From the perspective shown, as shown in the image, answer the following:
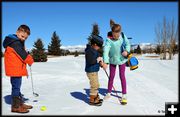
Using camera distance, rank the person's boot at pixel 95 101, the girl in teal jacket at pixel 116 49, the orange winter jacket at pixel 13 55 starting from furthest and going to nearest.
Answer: the girl in teal jacket at pixel 116 49 → the person's boot at pixel 95 101 → the orange winter jacket at pixel 13 55

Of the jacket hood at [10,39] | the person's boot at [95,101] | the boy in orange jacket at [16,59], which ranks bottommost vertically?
the person's boot at [95,101]

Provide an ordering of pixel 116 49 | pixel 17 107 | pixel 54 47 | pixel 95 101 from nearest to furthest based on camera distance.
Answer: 1. pixel 17 107
2. pixel 95 101
3. pixel 116 49
4. pixel 54 47

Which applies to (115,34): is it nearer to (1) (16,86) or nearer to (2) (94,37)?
Result: (2) (94,37)

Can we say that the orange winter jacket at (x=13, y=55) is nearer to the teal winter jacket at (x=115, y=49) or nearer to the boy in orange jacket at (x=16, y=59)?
the boy in orange jacket at (x=16, y=59)

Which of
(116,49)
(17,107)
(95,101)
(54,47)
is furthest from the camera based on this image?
(54,47)

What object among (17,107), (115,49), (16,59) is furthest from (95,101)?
(16,59)

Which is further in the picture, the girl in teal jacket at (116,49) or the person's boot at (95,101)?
the girl in teal jacket at (116,49)

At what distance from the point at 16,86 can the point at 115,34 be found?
7.37 feet

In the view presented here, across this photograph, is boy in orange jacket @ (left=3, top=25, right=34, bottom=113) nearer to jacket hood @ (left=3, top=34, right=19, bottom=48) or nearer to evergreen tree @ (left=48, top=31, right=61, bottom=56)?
jacket hood @ (left=3, top=34, right=19, bottom=48)

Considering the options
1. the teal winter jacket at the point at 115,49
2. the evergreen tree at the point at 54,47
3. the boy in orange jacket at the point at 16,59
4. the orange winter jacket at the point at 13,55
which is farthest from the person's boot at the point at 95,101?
the evergreen tree at the point at 54,47

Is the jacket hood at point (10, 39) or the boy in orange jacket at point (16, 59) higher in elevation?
the jacket hood at point (10, 39)

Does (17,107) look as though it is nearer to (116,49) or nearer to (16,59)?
(16,59)

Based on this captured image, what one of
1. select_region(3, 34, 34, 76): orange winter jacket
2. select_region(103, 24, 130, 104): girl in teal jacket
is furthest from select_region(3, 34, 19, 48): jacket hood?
select_region(103, 24, 130, 104): girl in teal jacket

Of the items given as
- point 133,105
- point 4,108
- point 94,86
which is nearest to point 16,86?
point 4,108
